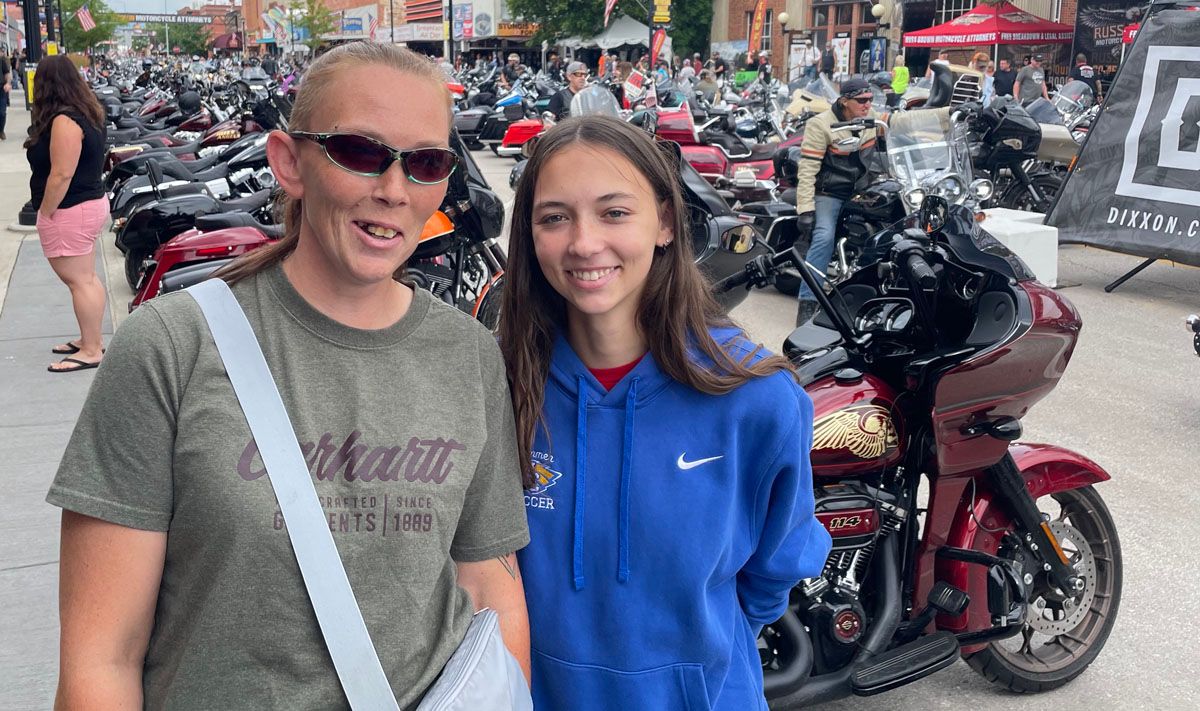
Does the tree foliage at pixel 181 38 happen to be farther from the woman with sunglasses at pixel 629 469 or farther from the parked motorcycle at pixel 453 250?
the woman with sunglasses at pixel 629 469

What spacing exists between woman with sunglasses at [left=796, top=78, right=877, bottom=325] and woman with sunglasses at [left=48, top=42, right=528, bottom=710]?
7.92m

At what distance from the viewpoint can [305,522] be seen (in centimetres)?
140

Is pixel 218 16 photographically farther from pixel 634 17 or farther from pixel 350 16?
pixel 634 17

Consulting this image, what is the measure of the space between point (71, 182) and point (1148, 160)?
8.63m

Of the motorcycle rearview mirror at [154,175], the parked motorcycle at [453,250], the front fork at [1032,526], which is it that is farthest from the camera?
the motorcycle rearview mirror at [154,175]

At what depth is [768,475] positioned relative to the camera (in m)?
1.91

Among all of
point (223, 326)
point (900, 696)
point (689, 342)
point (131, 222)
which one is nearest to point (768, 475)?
point (689, 342)

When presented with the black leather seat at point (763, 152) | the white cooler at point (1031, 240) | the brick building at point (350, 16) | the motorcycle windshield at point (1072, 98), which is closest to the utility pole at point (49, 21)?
the black leather seat at point (763, 152)

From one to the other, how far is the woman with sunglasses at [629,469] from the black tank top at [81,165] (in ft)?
19.9

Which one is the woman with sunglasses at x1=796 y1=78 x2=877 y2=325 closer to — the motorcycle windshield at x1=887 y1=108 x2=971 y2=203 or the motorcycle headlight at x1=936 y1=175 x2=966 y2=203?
the motorcycle windshield at x1=887 y1=108 x2=971 y2=203

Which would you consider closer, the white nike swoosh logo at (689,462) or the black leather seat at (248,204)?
the white nike swoosh logo at (689,462)

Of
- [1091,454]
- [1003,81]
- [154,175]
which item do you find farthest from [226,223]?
[1003,81]

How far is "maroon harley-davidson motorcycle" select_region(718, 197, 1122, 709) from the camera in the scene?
3.01 m

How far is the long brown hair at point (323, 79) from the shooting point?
5.27 ft
